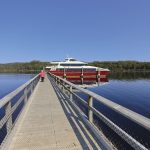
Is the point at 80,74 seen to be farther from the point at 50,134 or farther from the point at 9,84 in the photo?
the point at 50,134

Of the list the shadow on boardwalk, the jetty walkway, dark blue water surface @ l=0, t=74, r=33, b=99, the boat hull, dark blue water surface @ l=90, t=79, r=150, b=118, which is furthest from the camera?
the boat hull

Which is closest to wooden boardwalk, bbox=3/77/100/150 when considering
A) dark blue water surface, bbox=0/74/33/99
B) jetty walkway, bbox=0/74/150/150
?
jetty walkway, bbox=0/74/150/150

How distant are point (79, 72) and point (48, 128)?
1955 inches

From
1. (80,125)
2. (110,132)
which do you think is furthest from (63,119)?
(110,132)

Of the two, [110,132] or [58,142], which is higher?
[58,142]

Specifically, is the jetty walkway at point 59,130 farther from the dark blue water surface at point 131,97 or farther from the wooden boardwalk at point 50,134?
the dark blue water surface at point 131,97

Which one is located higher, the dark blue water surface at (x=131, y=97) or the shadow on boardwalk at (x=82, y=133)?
the shadow on boardwalk at (x=82, y=133)

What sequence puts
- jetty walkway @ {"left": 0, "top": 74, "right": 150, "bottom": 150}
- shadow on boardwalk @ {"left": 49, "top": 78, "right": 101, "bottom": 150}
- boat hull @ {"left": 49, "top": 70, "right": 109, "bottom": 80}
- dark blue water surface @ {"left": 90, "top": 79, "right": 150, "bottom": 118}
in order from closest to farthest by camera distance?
jetty walkway @ {"left": 0, "top": 74, "right": 150, "bottom": 150}
shadow on boardwalk @ {"left": 49, "top": 78, "right": 101, "bottom": 150}
dark blue water surface @ {"left": 90, "top": 79, "right": 150, "bottom": 118}
boat hull @ {"left": 49, "top": 70, "right": 109, "bottom": 80}

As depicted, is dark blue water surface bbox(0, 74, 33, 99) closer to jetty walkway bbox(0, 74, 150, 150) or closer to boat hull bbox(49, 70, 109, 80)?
boat hull bbox(49, 70, 109, 80)

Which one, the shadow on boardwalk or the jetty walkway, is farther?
the shadow on boardwalk

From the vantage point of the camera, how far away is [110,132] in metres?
12.7

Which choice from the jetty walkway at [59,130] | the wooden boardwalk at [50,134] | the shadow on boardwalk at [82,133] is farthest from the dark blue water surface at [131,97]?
the jetty walkway at [59,130]

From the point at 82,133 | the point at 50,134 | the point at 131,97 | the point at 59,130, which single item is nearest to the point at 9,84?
the point at 131,97

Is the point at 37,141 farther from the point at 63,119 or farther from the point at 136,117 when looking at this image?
the point at 136,117
